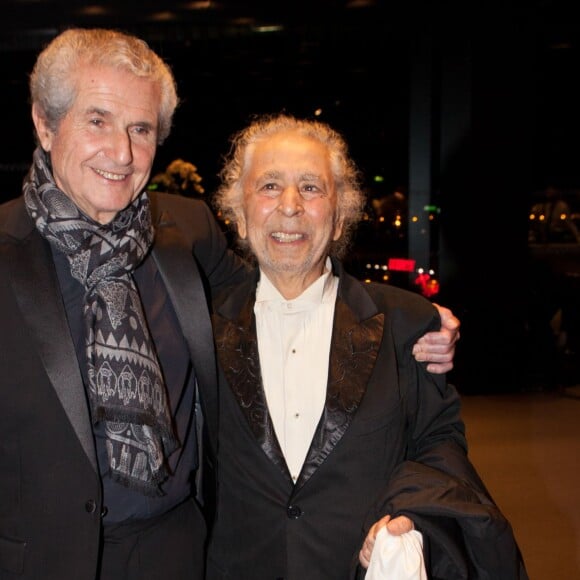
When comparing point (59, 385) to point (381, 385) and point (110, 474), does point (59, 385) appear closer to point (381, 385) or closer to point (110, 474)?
point (110, 474)

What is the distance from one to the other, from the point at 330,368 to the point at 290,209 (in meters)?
0.39

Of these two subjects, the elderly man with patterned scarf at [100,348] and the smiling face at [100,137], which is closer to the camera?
the elderly man with patterned scarf at [100,348]

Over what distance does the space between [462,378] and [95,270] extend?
5387mm

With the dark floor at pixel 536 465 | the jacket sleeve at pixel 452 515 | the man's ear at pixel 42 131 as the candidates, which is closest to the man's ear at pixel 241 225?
the man's ear at pixel 42 131

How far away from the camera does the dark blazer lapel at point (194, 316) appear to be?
1.94 m

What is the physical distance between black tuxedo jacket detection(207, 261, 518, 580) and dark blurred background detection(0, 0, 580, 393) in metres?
4.62

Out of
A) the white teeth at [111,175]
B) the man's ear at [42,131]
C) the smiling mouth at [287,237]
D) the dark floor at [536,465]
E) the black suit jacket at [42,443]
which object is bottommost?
the dark floor at [536,465]

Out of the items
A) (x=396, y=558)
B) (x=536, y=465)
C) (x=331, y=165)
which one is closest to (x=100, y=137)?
(x=331, y=165)

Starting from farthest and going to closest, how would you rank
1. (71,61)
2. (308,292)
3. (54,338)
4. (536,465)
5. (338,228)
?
(536,465) < (338,228) < (308,292) < (71,61) < (54,338)

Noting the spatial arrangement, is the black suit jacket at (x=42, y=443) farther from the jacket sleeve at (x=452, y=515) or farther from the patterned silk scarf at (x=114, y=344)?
the jacket sleeve at (x=452, y=515)

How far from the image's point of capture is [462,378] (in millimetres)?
6770

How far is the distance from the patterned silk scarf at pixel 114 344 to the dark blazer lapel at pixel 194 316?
12cm

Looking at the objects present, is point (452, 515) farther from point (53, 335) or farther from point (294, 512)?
point (53, 335)

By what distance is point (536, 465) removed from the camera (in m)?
5.06
